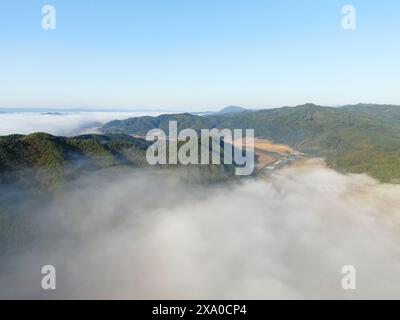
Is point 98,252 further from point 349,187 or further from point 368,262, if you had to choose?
point 349,187

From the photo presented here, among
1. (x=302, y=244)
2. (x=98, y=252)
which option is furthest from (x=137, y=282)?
(x=302, y=244)

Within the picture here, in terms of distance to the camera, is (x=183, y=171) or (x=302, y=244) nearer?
(x=302, y=244)

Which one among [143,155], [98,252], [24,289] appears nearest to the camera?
[24,289]

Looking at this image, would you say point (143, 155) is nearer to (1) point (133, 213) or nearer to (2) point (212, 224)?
(1) point (133, 213)
